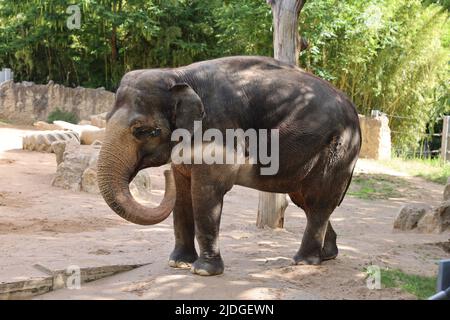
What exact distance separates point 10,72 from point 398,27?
14078 millimetres

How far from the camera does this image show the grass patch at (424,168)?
15.9 metres

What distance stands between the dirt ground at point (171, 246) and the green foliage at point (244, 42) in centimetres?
834

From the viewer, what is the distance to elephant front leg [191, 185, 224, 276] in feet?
17.7

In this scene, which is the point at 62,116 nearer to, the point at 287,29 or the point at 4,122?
the point at 4,122

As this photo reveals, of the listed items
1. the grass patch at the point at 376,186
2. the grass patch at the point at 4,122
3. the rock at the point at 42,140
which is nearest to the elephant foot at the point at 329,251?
the grass patch at the point at 376,186

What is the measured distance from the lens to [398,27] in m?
19.8

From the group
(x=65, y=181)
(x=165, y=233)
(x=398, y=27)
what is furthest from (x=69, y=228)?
(x=398, y=27)

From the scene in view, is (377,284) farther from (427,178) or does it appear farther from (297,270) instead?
(427,178)

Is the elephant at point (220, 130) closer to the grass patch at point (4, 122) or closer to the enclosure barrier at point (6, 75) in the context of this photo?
the grass patch at point (4, 122)

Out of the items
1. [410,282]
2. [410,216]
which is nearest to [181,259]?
[410,282]

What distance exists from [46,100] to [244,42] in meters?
7.26

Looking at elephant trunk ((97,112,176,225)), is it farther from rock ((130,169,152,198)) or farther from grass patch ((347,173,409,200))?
grass patch ((347,173,409,200))

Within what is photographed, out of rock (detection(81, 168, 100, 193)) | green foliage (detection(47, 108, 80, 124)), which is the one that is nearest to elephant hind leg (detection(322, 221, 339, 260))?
rock (detection(81, 168, 100, 193))

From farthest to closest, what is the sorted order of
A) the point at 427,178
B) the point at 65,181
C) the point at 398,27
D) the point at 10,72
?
the point at 10,72 → the point at 398,27 → the point at 427,178 → the point at 65,181
